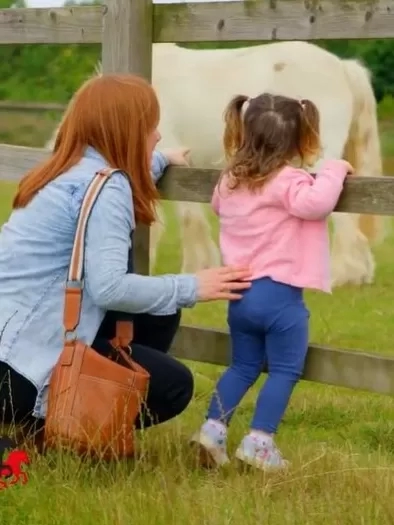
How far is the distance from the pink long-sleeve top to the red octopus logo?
2.94ft

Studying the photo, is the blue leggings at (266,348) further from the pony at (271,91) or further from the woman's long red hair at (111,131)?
the pony at (271,91)

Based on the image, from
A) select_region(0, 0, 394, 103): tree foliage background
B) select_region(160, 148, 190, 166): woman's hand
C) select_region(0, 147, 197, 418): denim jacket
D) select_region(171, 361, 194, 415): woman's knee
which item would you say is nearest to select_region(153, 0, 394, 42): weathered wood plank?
select_region(160, 148, 190, 166): woman's hand

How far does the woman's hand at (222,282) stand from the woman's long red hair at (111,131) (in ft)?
0.99

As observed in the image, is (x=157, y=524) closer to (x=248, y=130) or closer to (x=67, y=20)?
(x=248, y=130)

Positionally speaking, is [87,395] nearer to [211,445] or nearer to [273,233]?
[211,445]

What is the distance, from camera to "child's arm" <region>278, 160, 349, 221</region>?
11.7 feet

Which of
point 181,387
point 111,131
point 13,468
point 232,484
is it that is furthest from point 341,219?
point 13,468

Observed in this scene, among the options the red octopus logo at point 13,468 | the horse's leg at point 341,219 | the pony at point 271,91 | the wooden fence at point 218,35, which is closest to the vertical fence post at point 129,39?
the wooden fence at point 218,35

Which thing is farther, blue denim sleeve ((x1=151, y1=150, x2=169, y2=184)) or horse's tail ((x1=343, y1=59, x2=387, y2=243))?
horse's tail ((x1=343, y1=59, x2=387, y2=243))

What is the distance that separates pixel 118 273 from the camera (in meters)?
3.50

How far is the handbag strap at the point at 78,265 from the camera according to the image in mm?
3510

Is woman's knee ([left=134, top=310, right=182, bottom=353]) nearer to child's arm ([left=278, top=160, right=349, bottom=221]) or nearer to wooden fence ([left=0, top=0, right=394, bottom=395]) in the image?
wooden fence ([left=0, top=0, right=394, bottom=395])

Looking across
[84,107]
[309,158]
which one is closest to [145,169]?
[84,107]

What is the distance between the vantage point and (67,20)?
444cm
